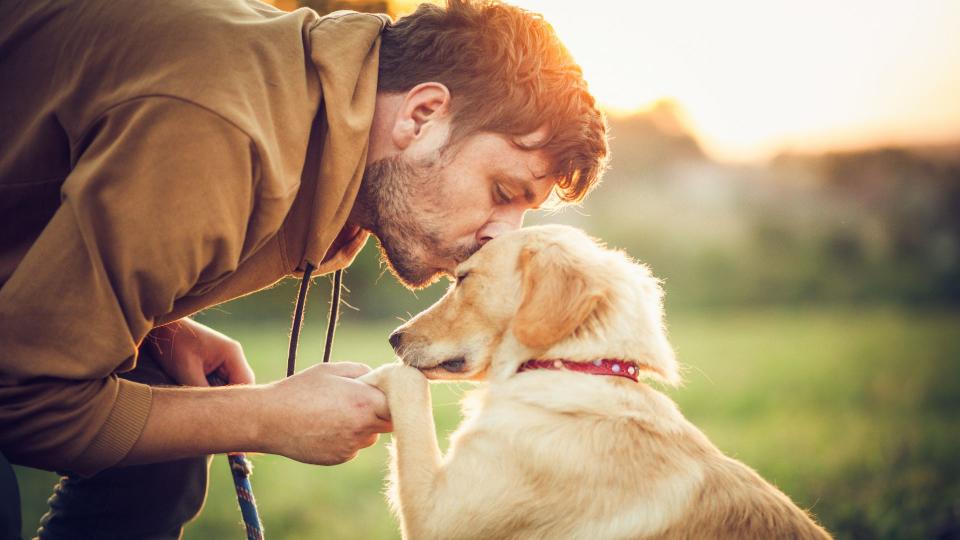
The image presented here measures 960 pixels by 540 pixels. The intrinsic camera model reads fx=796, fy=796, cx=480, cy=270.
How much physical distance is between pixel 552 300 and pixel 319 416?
2.57ft

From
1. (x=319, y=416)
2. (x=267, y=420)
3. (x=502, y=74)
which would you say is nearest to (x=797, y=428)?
(x=502, y=74)

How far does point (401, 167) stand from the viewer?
2.77 m

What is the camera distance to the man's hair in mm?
2762

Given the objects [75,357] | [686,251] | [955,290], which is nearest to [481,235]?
[75,357]

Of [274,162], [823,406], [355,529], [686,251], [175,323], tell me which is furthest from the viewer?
[686,251]

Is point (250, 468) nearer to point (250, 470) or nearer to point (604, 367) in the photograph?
point (250, 470)

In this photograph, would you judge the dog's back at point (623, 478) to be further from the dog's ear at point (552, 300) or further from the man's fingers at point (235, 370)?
the man's fingers at point (235, 370)

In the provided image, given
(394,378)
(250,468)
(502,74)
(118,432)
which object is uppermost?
(502,74)

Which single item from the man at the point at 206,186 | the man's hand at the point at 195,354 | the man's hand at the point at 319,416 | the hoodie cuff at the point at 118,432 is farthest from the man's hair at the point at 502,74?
the hoodie cuff at the point at 118,432

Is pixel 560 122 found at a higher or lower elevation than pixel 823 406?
higher

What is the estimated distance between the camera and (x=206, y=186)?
200 centimetres

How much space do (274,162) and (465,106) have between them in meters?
0.86

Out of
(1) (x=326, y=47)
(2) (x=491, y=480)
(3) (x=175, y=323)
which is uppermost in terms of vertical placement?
(1) (x=326, y=47)

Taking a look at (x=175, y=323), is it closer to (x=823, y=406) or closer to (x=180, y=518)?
(x=180, y=518)
